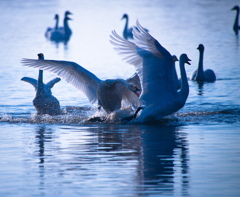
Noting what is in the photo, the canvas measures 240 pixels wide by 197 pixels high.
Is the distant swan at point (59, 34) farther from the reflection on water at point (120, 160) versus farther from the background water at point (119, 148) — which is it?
the reflection on water at point (120, 160)

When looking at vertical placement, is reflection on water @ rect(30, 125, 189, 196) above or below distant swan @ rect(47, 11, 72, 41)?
below

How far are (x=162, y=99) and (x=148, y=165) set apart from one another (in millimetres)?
2987

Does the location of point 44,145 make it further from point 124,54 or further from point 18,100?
point 18,100

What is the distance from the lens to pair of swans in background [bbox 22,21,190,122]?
30.0ft

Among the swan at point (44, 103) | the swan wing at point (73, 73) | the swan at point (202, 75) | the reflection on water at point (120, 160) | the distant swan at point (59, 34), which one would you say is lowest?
the reflection on water at point (120, 160)

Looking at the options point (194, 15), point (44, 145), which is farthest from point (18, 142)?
point (194, 15)

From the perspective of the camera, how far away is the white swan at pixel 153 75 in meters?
9.10

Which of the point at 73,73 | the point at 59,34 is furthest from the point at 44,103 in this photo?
the point at 59,34

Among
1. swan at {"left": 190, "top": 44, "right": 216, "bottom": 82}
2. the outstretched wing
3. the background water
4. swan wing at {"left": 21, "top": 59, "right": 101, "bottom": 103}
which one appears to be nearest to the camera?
the background water

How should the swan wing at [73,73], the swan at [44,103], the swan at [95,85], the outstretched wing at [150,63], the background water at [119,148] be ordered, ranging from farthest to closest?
the swan at [44,103], the swan wing at [73,73], the swan at [95,85], the outstretched wing at [150,63], the background water at [119,148]

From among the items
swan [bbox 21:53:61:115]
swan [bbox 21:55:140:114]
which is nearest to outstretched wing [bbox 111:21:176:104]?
swan [bbox 21:55:140:114]

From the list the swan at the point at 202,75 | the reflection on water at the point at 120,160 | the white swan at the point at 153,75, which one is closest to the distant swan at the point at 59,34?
the swan at the point at 202,75

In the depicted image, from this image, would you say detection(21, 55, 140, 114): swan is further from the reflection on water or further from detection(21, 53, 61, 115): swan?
the reflection on water

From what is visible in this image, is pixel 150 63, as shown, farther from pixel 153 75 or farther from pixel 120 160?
pixel 120 160
